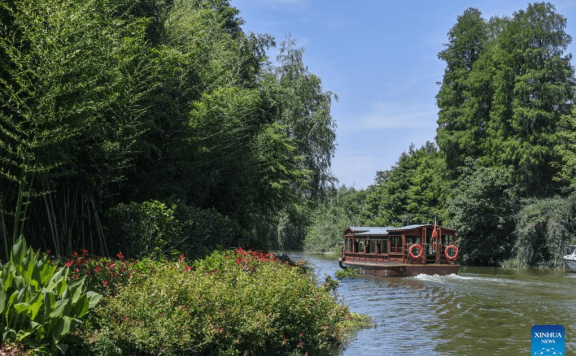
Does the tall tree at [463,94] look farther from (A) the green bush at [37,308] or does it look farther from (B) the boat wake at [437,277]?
(A) the green bush at [37,308]

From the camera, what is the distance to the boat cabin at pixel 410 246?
3170 centimetres

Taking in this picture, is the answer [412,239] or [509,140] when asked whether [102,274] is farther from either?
[509,140]

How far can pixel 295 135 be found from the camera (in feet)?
111

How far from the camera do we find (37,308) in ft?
20.6

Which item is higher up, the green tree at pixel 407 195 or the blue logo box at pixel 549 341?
the green tree at pixel 407 195

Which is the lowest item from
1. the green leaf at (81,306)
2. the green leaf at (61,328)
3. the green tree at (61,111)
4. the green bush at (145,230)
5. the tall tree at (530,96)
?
the green leaf at (61,328)

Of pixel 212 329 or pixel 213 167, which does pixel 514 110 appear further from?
pixel 212 329

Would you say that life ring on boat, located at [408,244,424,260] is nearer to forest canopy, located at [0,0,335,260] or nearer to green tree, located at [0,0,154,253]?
forest canopy, located at [0,0,335,260]

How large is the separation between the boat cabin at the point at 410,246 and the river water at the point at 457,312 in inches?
100

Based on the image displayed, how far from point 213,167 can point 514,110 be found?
25.3m

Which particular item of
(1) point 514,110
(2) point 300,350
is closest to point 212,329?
(2) point 300,350

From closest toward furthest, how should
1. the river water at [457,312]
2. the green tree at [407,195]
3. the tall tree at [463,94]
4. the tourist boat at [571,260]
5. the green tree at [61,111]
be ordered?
the green tree at [61,111] → the river water at [457,312] → the tourist boat at [571,260] → the tall tree at [463,94] → the green tree at [407,195]

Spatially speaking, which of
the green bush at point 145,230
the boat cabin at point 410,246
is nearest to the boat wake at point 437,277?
the boat cabin at point 410,246

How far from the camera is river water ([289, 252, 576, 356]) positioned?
11763 mm
